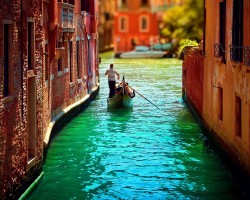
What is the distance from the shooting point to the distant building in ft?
38.3

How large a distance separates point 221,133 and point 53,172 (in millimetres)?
3766

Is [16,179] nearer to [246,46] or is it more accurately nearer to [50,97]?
[246,46]

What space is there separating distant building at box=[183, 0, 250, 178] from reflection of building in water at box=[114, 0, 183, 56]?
54986 millimetres

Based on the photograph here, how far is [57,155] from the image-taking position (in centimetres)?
1481

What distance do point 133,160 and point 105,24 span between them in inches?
2948

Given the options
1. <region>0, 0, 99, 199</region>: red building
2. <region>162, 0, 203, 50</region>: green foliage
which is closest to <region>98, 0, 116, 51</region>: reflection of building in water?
<region>162, 0, 203, 50</region>: green foliage

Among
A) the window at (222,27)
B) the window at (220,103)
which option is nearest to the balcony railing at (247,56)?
the window at (222,27)

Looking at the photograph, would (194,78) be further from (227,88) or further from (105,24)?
(105,24)

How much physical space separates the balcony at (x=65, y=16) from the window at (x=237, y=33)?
5986 millimetres

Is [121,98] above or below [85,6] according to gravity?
below

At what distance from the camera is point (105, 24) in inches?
3479

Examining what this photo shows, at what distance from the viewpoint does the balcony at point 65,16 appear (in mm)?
18266

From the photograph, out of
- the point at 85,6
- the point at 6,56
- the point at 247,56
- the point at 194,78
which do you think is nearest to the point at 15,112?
the point at 6,56

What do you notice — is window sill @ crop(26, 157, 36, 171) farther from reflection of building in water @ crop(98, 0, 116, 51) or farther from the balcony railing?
reflection of building in water @ crop(98, 0, 116, 51)
